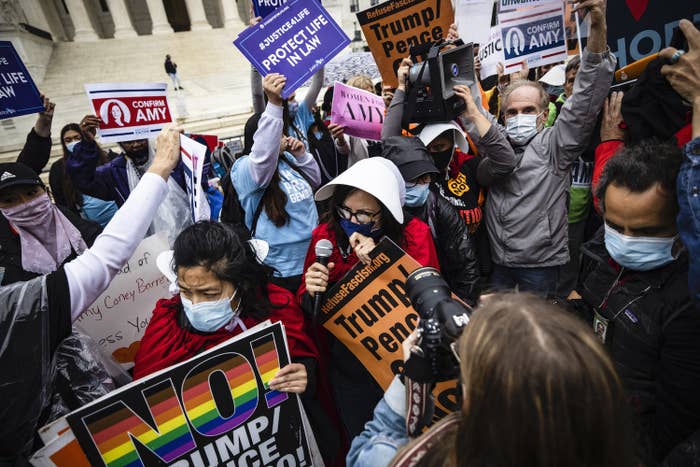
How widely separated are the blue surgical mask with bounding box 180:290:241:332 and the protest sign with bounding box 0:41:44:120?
2.97 meters

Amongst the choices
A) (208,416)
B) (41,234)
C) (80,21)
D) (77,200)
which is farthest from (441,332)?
(80,21)

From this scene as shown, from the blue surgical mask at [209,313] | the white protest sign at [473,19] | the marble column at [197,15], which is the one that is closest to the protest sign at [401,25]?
the white protest sign at [473,19]

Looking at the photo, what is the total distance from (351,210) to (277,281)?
1.08 metres

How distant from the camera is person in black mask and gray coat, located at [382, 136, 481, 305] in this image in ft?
7.55

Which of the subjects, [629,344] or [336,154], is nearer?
[629,344]

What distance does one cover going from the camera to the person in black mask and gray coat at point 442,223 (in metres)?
2.30

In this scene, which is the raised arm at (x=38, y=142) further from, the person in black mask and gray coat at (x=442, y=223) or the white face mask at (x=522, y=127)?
the white face mask at (x=522, y=127)

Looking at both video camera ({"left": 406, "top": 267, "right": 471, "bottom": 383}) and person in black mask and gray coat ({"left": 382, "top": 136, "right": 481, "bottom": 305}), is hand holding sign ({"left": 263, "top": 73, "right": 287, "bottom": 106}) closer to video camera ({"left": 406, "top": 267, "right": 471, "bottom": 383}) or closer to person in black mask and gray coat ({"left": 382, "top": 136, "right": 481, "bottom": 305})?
person in black mask and gray coat ({"left": 382, "top": 136, "right": 481, "bottom": 305})

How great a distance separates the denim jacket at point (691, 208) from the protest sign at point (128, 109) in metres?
3.22

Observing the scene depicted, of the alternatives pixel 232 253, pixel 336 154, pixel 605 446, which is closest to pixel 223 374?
pixel 232 253

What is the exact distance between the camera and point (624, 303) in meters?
1.30

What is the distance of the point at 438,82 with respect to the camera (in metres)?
2.52

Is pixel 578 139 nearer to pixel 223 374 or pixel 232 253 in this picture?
pixel 232 253

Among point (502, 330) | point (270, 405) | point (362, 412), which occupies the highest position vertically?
point (502, 330)
